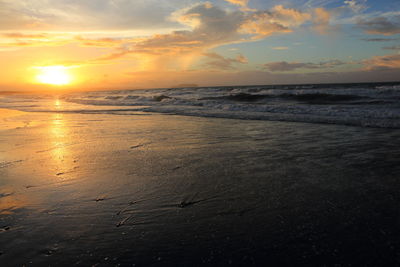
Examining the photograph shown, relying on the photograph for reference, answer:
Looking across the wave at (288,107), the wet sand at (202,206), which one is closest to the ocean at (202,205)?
the wet sand at (202,206)

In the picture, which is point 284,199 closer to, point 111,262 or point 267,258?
point 267,258

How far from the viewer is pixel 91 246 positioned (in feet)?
7.73

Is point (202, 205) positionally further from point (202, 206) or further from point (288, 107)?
point (288, 107)

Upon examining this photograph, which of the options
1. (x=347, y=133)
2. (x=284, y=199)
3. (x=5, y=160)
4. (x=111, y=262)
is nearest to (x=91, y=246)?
(x=111, y=262)

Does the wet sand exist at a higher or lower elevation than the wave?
lower

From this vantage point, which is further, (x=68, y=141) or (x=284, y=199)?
(x=68, y=141)

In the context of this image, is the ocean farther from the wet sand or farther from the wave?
the wave

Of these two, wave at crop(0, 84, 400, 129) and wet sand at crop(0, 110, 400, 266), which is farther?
wave at crop(0, 84, 400, 129)

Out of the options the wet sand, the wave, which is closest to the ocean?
the wet sand

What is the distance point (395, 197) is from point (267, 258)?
84.5 inches

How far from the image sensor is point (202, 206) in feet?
10.2

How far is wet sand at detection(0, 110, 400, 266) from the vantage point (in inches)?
88.0

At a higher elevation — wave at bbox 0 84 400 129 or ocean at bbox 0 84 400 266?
wave at bbox 0 84 400 129

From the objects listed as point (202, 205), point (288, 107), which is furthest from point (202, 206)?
point (288, 107)
